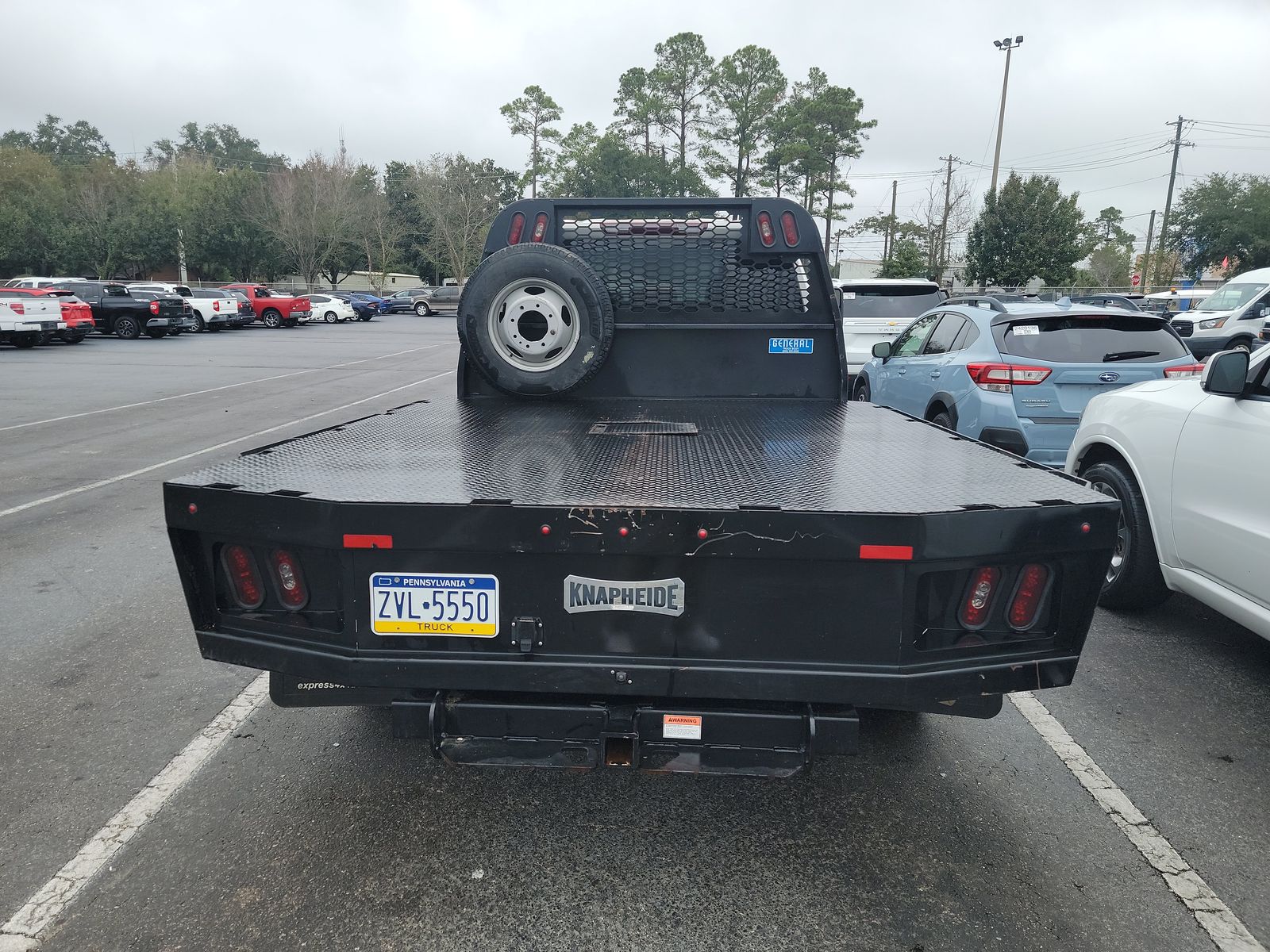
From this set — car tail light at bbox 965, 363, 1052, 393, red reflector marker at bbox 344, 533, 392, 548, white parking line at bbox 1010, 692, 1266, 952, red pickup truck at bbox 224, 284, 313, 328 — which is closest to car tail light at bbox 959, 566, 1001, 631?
white parking line at bbox 1010, 692, 1266, 952

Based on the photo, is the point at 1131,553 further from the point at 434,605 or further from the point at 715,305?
the point at 434,605

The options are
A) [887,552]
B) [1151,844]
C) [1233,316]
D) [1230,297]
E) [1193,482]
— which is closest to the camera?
[887,552]

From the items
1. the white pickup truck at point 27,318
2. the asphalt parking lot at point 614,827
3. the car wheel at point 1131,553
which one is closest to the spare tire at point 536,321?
the asphalt parking lot at point 614,827

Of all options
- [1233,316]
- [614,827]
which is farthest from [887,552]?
[1233,316]

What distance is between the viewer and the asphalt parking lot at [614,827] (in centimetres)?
246

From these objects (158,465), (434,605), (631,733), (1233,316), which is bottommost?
(158,465)

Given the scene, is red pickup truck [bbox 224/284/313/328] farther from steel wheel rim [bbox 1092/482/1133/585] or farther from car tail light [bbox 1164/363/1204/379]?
steel wheel rim [bbox 1092/482/1133/585]

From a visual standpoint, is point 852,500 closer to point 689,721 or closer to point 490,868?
point 689,721

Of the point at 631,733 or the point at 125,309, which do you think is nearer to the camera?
the point at 631,733

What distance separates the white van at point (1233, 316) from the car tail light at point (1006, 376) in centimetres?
526

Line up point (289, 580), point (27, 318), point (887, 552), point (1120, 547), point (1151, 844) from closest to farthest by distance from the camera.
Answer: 1. point (887, 552)
2. point (289, 580)
3. point (1151, 844)
4. point (1120, 547)
5. point (27, 318)

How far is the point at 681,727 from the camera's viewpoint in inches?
98.2

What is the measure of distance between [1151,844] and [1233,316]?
1738 centimetres

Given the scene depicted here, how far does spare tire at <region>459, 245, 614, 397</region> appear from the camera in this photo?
13.5ft
